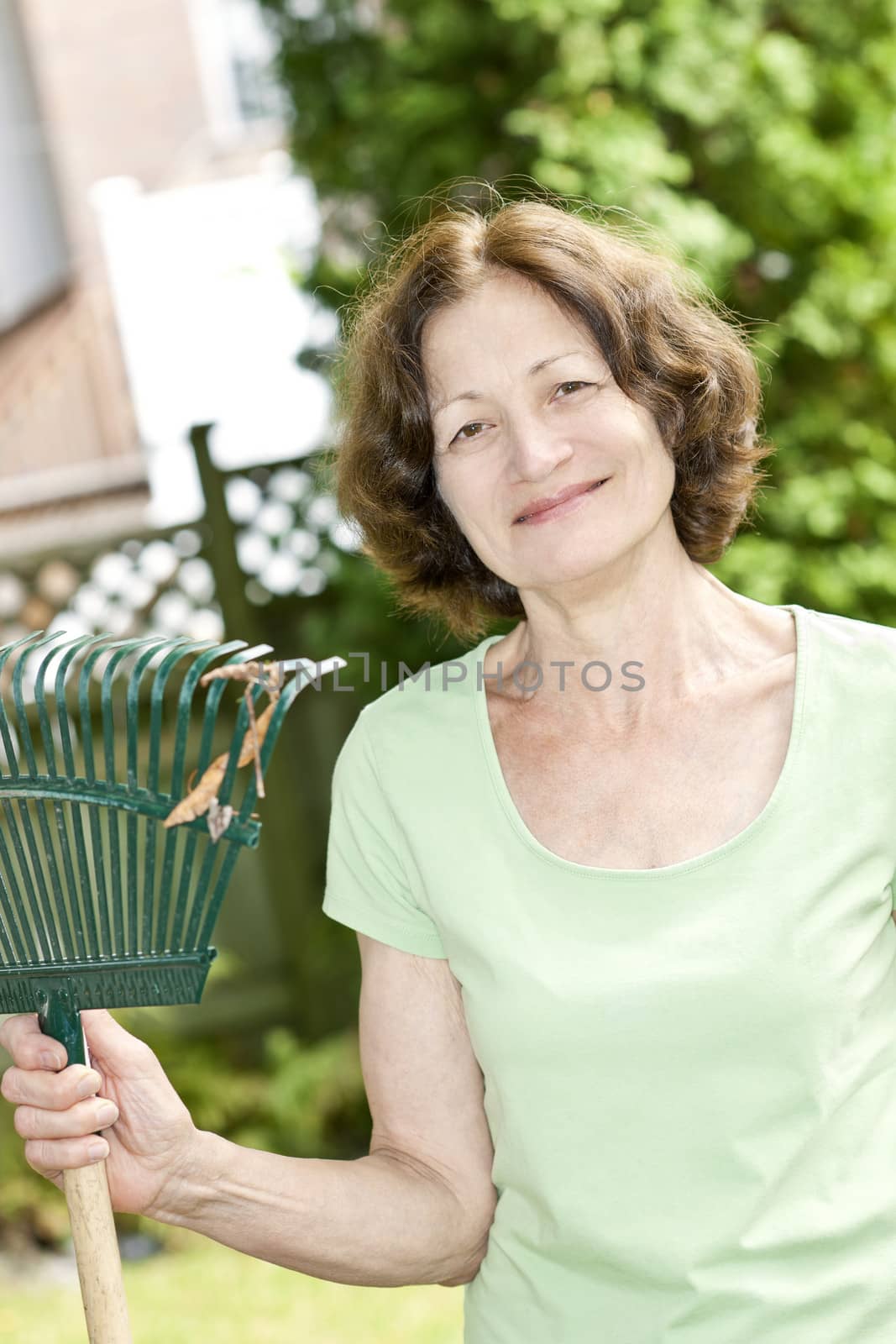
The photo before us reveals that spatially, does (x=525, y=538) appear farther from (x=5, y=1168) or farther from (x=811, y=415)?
(x=5, y=1168)

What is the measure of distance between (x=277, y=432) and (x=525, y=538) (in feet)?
15.7

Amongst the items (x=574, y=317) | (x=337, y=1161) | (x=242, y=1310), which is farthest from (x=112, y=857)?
(x=242, y=1310)

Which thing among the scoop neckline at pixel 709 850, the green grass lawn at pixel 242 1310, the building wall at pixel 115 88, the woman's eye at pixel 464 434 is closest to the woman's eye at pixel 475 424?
the woman's eye at pixel 464 434

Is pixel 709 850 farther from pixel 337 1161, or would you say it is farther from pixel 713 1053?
pixel 337 1161

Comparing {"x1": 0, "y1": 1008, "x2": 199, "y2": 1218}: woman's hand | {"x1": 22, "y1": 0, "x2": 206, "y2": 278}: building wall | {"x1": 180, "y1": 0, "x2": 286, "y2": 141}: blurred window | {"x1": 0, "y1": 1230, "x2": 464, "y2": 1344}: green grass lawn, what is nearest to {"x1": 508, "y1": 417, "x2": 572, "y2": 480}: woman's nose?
{"x1": 0, "y1": 1008, "x2": 199, "y2": 1218}: woman's hand

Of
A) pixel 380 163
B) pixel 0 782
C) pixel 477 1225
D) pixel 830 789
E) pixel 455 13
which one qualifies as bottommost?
pixel 477 1225

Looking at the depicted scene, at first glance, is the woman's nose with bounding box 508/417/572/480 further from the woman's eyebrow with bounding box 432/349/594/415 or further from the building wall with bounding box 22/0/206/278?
the building wall with bounding box 22/0/206/278

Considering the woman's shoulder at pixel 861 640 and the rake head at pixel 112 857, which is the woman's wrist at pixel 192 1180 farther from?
the woman's shoulder at pixel 861 640

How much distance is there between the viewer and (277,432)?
19.8ft

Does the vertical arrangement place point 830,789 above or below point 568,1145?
above

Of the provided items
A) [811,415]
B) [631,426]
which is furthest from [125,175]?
[631,426]

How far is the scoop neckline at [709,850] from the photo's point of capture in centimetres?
130

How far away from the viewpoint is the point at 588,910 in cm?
132

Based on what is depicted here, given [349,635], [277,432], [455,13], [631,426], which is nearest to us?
[631,426]
